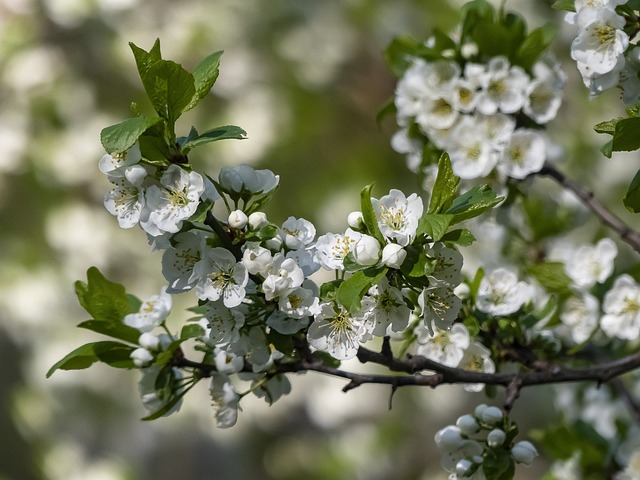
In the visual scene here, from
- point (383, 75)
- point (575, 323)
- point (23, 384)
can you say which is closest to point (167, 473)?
point (23, 384)

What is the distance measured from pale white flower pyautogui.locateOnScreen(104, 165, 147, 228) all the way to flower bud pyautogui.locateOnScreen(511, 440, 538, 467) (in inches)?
18.5

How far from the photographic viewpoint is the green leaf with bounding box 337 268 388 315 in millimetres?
749

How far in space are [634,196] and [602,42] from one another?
0.18 metres

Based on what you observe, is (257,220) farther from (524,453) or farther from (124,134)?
(524,453)

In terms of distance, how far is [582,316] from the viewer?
126 centimetres

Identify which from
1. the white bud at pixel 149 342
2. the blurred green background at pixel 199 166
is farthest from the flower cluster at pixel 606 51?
the blurred green background at pixel 199 166

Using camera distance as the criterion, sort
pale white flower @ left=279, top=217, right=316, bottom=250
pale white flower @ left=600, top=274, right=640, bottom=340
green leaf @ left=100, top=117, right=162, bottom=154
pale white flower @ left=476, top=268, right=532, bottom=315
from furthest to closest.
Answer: pale white flower @ left=600, top=274, right=640, bottom=340 → pale white flower @ left=476, top=268, right=532, bottom=315 → pale white flower @ left=279, top=217, right=316, bottom=250 → green leaf @ left=100, top=117, right=162, bottom=154

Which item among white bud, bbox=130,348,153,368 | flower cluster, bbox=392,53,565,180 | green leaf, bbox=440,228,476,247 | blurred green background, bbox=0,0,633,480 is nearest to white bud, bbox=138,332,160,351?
white bud, bbox=130,348,153,368

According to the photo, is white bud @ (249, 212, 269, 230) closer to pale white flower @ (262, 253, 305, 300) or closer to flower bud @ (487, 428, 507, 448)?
pale white flower @ (262, 253, 305, 300)

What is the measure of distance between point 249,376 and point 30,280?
1964mm

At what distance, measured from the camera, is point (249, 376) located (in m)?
0.93

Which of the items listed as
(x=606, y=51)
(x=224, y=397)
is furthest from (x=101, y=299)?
(x=606, y=51)

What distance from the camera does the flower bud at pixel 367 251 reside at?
0.78 metres

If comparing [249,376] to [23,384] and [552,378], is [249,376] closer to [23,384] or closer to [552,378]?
[552,378]
